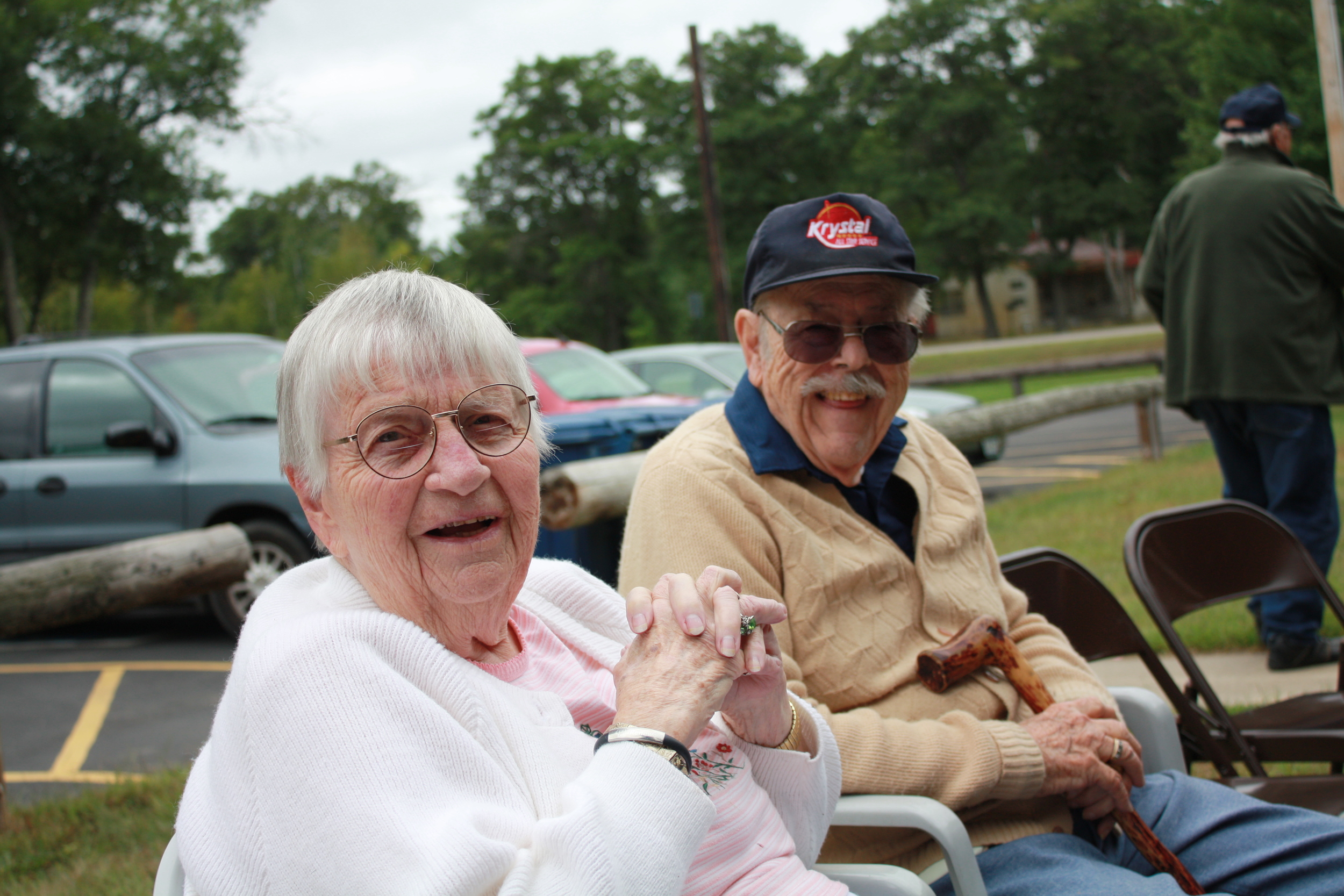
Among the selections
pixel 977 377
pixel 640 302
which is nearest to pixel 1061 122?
pixel 640 302

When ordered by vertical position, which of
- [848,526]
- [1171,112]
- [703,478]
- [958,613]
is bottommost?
[958,613]

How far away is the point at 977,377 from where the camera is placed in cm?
1873

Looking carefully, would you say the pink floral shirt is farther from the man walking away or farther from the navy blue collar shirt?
the man walking away

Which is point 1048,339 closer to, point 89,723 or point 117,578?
point 89,723

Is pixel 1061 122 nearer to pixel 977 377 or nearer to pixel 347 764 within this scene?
pixel 977 377

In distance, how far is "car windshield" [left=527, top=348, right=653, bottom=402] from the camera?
8.20m

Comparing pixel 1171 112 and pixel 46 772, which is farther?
pixel 1171 112

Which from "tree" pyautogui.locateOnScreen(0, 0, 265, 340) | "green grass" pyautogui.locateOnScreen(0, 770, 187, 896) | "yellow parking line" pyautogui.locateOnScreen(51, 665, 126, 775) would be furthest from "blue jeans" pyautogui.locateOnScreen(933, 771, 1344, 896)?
"tree" pyautogui.locateOnScreen(0, 0, 265, 340)

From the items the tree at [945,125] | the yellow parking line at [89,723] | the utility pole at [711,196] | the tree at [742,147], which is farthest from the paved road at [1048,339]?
the yellow parking line at [89,723]

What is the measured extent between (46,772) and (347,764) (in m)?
3.81

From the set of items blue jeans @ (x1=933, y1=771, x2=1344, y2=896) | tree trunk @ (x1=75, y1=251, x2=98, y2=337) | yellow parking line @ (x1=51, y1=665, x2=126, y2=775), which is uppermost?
tree trunk @ (x1=75, y1=251, x2=98, y2=337)

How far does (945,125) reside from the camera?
47969mm

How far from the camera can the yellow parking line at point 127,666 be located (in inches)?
232

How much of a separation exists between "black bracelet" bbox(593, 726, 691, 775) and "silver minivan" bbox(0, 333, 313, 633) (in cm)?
513
